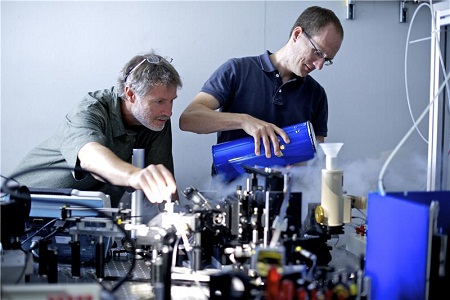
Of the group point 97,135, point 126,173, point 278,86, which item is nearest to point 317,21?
point 278,86

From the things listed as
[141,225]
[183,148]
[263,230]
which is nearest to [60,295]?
[141,225]

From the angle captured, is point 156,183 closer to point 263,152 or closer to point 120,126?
point 263,152

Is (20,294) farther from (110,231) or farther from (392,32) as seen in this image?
(392,32)

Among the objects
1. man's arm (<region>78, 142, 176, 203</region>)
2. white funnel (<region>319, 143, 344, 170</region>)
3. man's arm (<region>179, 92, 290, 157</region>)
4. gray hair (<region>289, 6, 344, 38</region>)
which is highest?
gray hair (<region>289, 6, 344, 38</region>)

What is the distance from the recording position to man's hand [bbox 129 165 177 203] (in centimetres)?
166

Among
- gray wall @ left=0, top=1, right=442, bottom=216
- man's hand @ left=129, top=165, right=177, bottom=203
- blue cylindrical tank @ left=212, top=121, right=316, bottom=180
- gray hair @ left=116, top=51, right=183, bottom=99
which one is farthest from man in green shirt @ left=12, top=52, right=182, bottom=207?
gray wall @ left=0, top=1, right=442, bottom=216

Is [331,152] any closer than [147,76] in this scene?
Yes

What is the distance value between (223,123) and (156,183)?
0.86 metres

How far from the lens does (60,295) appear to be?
1.08 m

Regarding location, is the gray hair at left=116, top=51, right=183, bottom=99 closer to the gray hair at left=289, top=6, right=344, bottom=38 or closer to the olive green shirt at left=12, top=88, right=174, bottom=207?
the olive green shirt at left=12, top=88, right=174, bottom=207

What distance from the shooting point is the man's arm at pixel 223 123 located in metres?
2.28

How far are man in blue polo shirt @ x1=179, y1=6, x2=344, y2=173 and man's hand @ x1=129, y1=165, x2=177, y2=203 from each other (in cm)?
85

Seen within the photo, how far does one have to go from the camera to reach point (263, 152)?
90.4 inches

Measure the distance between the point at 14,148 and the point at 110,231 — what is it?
68.5 inches
